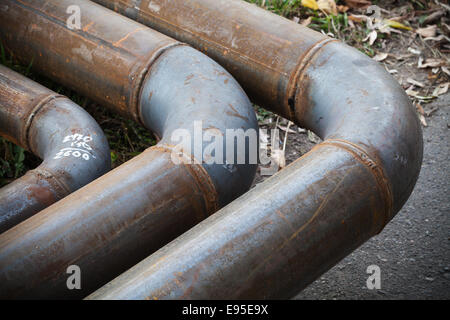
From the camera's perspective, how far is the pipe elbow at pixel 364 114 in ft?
7.16

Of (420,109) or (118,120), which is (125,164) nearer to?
(118,120)

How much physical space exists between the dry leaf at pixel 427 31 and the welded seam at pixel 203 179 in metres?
3.02

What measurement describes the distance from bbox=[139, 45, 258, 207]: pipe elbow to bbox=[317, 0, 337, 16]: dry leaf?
91.0 inches

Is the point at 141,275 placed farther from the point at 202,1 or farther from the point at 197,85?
the point at 202,1

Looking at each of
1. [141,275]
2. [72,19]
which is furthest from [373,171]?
[72,19]

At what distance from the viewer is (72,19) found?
9.57 feet

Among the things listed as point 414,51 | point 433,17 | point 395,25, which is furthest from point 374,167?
point 433,17

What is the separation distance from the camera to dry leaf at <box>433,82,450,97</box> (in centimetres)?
405

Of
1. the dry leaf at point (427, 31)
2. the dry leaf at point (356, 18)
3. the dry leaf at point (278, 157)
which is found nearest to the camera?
the dry leaf at point (278, 157)

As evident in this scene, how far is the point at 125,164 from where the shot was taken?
2.27 m

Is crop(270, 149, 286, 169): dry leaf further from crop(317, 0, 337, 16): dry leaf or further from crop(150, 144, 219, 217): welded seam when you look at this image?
crop(317, 0, 337, 16): dry leaf

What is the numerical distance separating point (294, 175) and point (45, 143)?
1.30 meters

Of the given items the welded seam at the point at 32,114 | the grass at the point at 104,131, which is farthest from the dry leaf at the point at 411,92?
the welded seam at the point at 32,114

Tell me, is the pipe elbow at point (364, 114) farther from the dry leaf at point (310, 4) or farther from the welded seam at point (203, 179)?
the dry leaf at point (310, 4)
